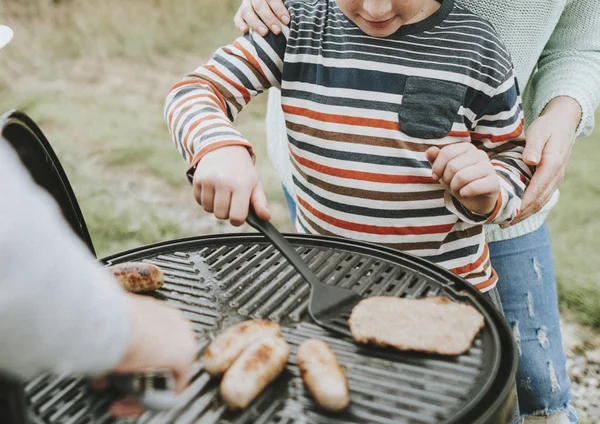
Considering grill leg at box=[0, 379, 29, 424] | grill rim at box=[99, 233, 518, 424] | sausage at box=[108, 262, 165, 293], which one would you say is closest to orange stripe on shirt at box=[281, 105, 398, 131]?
grill rim at box=[99, 233, 518, 424]

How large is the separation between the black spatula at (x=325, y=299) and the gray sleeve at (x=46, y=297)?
411 millimetres

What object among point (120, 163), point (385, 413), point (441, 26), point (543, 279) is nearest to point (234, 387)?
point (385, 413)

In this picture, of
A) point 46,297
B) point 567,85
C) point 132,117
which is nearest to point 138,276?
point 46,297

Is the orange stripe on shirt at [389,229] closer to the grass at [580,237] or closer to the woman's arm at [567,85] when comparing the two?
the woman's arm at [567,85]

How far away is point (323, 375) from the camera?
2.86 feet

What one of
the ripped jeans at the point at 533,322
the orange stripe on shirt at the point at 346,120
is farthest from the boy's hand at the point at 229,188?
the ripped jeans at the point at 533,322

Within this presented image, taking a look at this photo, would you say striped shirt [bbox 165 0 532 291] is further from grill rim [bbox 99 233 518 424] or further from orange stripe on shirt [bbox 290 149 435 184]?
grill rim [bbox 99 233 518 424]

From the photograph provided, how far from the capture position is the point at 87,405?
0.88 metres

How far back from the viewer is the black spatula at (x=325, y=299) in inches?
41.5

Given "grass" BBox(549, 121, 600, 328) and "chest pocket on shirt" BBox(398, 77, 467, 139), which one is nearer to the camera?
"chest pocket on shirt" BBox(398, 77, 467, 139)

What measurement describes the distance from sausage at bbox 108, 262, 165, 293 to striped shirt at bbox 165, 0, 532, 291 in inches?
12.7

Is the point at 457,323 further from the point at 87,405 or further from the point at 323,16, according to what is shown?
the point at 323,16

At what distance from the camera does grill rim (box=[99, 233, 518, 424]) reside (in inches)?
33.1

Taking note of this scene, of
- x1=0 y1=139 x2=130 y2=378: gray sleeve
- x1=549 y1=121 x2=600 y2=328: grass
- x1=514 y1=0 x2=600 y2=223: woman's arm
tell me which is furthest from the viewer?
x1=549 y1=121 x2=600 y2=328: grass
